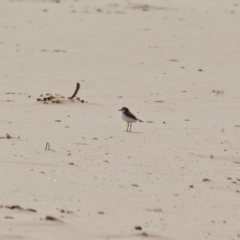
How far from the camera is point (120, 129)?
11453 mm

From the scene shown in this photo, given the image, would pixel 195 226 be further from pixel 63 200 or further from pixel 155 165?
pixel 155 165

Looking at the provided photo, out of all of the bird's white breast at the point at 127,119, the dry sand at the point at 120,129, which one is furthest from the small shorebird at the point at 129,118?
the dry sand at the point at 120,129

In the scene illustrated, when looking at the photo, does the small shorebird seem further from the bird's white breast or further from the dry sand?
the dry sand

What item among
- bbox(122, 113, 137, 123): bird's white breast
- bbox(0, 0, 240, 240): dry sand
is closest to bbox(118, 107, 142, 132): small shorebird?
bbox(122, 113, 137, 123): bird's white breast

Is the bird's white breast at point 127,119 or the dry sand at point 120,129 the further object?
the bird's white breast at point 127,119

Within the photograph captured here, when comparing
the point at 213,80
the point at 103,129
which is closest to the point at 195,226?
the point at 103,129

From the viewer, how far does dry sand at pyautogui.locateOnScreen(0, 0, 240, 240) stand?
675 cm

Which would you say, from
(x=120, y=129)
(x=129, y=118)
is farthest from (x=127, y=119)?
(x=120, y=129)

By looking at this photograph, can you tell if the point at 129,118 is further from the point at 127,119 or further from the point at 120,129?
the point at 120,129

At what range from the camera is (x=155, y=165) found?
8.87 metres

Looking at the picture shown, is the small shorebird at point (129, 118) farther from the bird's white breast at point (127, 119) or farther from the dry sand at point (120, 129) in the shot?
the dry sand at point (120, 129)

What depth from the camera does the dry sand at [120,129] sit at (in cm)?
675

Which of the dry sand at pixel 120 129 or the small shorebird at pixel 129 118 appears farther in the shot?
the small shorebird at pixel 129 118

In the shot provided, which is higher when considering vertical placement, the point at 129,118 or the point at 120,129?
the point at 129,118
